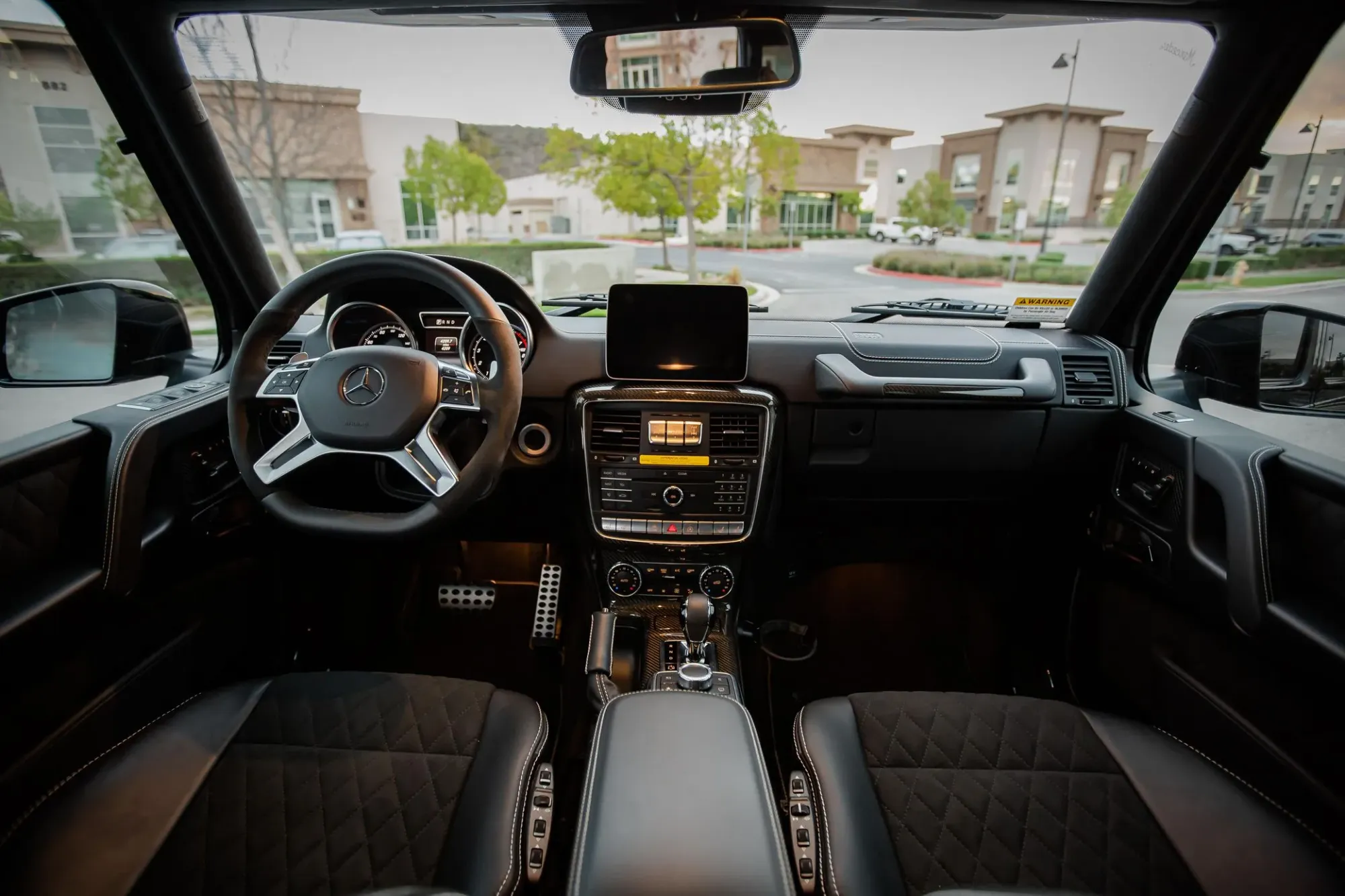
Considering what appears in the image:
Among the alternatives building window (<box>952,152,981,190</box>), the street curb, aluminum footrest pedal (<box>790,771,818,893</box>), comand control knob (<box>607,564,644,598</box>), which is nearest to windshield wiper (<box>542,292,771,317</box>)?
the street curb

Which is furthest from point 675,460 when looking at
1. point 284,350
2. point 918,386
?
point 284,350

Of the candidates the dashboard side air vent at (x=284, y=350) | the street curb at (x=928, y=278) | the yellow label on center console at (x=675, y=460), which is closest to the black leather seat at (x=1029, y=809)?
the yellow label on center console at (x=675, y=460)

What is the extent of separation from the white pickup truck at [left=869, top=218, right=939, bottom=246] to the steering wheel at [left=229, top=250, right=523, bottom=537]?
1604 millimetres

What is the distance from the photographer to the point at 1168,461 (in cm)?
210

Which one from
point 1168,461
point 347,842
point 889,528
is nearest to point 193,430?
point 347,842

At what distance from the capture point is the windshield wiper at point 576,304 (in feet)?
8.19

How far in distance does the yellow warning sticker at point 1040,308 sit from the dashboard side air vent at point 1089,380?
256mm

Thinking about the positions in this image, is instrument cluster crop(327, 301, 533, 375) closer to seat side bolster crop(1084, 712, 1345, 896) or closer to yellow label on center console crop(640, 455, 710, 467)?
yellow label on center console crop(640, 455, 710, 467)

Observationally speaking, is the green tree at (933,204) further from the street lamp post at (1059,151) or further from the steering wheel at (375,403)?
the steering wheel at (375,403)

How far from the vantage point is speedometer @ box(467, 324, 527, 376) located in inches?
83.5

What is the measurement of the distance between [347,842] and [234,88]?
235 centimetres

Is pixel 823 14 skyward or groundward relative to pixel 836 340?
skyward

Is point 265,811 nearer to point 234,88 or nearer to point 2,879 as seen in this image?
point 2,879

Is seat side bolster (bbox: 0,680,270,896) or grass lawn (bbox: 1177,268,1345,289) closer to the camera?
seat side bolster (bbox: 0,680,270,896)
